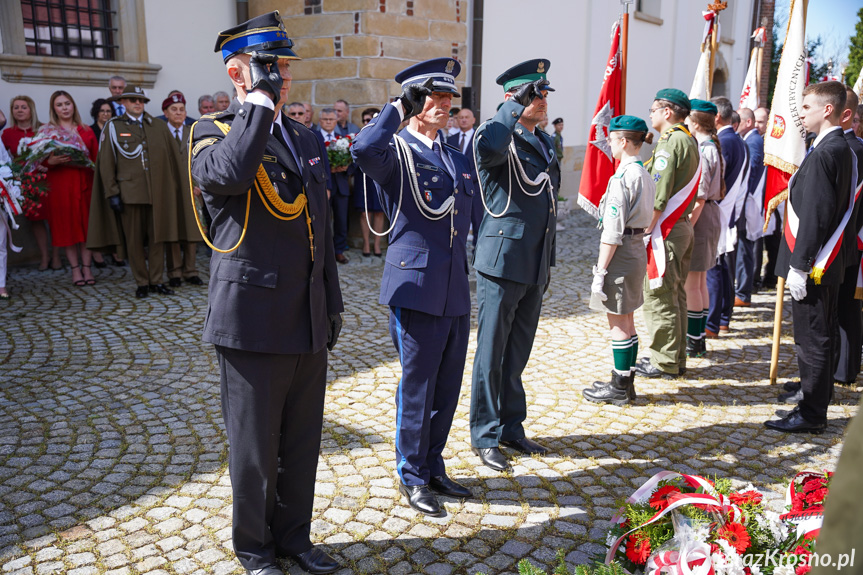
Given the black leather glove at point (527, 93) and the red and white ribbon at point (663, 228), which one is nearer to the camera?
the black leather glove at point (527, 93)

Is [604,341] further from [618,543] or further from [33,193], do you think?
[33,193]

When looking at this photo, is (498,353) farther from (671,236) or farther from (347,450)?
(671,236)

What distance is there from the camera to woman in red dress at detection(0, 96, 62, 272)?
8469 mm

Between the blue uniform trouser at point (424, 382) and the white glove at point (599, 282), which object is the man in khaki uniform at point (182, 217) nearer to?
the white glove at point (599, 282)

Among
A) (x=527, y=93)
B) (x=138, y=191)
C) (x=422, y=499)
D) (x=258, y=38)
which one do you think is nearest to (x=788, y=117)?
(x=527, y=93)

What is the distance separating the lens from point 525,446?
169 inches

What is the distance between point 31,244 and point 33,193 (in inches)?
64.3

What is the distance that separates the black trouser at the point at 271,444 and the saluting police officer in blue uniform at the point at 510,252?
1.28 meters

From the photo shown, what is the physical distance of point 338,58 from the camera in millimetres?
10891

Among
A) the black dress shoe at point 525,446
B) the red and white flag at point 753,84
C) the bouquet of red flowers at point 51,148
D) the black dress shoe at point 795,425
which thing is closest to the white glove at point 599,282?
the black dress shoe at point 525,446

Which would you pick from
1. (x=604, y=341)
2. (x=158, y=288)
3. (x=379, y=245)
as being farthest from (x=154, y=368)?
(x=379, y=245)

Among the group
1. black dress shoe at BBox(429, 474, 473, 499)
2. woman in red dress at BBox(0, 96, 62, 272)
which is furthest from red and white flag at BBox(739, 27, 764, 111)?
woman in red dress at BBox(0, 96, 62, 272)

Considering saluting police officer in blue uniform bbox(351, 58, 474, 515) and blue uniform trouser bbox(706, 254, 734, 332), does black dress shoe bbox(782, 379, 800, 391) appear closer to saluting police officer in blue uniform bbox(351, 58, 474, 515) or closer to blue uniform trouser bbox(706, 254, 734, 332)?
blue uniform trouser bbox(706, 254, 734, 332)

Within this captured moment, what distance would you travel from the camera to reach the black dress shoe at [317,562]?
9.93 feet
